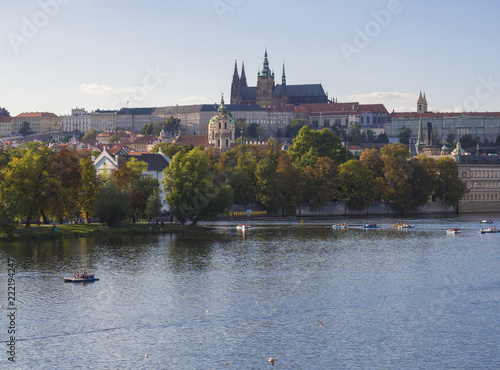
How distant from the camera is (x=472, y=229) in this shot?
92.9 metres

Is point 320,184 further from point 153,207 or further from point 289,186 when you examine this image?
point 153,207

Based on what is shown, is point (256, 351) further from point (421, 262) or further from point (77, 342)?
point (421, 262)

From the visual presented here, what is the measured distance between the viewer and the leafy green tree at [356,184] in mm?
118438

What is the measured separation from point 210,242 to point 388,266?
1935cm

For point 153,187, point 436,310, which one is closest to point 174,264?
point 436,310

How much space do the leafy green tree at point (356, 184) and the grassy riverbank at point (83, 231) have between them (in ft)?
122

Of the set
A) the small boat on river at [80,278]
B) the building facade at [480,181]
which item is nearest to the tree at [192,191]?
the small boat on river at [80,278]

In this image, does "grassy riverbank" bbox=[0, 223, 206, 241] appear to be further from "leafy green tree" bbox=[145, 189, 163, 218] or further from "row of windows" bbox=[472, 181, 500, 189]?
"row of windows" bbox=[472, 181, 500, 189]

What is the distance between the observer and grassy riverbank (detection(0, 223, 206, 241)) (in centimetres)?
7069

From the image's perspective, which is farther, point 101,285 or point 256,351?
point 101,285

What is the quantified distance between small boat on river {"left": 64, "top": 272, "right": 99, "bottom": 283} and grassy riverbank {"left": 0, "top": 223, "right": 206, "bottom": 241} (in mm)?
20339

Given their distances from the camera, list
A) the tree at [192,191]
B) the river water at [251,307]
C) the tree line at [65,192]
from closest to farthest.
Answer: the river water at [251,307] → the tree line at [65,192] → the tree at [192,191]

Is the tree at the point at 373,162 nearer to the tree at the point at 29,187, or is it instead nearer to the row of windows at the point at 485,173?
the row of windows at the point at 485,173

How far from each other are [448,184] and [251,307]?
95421mm
